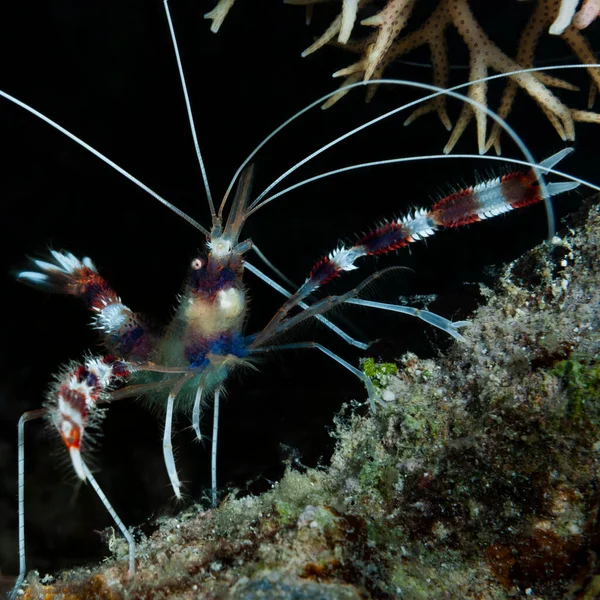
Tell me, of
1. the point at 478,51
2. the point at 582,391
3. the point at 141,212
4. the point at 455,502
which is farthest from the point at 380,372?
the point at 141,212

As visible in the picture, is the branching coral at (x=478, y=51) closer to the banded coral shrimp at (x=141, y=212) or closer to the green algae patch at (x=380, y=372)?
the banded coral shrimp at (x=141, y=212)

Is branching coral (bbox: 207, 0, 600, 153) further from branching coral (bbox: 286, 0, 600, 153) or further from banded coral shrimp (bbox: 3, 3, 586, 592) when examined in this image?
banded coral shrimp (bbox: 3, 3, 586, 592)

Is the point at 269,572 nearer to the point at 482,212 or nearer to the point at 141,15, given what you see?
the point at 482,212

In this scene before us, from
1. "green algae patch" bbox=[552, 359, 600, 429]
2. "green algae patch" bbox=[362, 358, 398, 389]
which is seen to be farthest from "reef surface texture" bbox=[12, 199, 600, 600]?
"green algae patch" bbox=[362, 358, 398, 389]

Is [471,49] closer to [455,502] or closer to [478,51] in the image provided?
[478,51]

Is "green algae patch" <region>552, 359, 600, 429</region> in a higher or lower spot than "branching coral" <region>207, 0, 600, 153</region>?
lower

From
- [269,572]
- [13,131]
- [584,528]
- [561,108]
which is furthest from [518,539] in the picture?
[13,131]

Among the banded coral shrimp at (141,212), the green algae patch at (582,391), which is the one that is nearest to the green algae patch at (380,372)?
the banded coral shrimp at (141,212)
